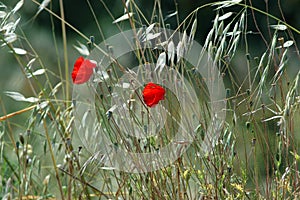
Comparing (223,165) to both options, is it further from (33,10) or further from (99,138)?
(33,10)

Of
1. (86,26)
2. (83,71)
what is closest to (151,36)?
(83,71)

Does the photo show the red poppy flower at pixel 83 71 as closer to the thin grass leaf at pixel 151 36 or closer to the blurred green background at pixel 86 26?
the thin grass leaf at pixel 151 36

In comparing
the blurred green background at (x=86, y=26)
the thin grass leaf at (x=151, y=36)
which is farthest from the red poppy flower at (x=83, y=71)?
the blurred green background at (x=86, y=26)

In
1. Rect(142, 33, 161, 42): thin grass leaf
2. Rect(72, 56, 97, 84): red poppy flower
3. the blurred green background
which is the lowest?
the blurred green background

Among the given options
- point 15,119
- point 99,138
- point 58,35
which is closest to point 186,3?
point 58,35

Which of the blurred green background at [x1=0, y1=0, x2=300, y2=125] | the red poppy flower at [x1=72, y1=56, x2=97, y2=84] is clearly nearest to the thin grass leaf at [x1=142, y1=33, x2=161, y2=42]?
the red poppy flower at [x1=72, y1=56, x2=97, y2=84]

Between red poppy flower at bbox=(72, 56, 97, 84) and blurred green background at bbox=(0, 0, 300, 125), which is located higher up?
red poppy flower at bbox=(72, 56, 97, 84)

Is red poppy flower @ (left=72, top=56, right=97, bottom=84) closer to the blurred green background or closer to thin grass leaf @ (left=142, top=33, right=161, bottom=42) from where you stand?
thin grass leaf @ (left=142, top=33, right=161, bottom=42)

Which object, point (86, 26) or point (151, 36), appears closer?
point (151, 36)

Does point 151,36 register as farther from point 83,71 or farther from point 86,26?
point 86,26

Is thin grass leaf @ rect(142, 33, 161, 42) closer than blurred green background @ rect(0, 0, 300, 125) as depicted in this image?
Yes

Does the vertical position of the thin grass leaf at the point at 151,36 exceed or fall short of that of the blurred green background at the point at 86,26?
it exceeds it
